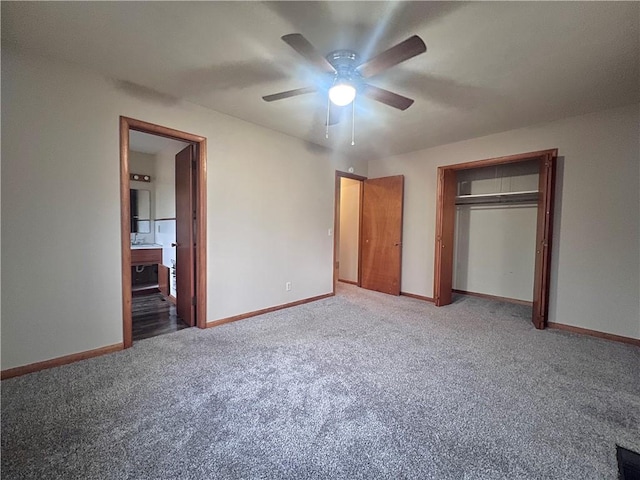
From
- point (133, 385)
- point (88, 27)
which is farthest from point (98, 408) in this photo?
point (88, 27)

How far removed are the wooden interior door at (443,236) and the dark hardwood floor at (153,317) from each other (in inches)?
139

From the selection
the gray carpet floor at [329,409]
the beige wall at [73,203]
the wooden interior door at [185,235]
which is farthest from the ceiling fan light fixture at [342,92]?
the gray carpet floor at [329,409]

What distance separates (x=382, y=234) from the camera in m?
4.96

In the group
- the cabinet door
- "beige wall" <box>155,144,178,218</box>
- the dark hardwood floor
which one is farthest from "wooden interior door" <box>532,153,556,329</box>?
the cabinet door

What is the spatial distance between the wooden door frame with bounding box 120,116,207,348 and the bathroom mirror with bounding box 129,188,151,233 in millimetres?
2682

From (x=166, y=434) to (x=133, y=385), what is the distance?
68 centimetres

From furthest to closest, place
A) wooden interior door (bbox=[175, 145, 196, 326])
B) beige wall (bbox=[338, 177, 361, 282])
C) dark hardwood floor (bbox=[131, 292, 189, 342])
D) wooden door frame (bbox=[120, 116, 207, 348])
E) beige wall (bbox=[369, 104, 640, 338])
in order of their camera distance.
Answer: beige wall (bbox=[338, 177, 361, 282]) → wooden interior door (bbox=[175, 145, 196, 326]) → dark hardwood floor (bbox=[131, 292, 189, 342]) → beige wall (bbox=[369, 104, 640, 338]) → wooden door frame (bbox=[120, 116, 207, 348])

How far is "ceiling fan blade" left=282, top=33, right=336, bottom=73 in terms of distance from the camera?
1484mm

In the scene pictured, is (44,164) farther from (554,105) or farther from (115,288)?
(554,105)

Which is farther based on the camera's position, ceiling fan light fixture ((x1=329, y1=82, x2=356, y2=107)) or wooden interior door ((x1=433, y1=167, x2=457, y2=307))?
wooden interior door ((x1=433, y1=167, x2=457, y2=307))

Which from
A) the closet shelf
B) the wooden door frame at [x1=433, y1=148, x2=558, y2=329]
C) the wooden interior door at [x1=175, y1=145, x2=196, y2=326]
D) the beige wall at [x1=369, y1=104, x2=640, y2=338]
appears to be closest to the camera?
the beige wall at [x1=369, y1=104, x2=640, y2=338]

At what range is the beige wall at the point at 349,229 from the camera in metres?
5.62

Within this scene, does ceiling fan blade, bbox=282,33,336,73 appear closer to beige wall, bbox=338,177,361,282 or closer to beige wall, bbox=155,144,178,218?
beige wall, bbox=155,144,178,218

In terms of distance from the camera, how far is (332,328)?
3.19m
